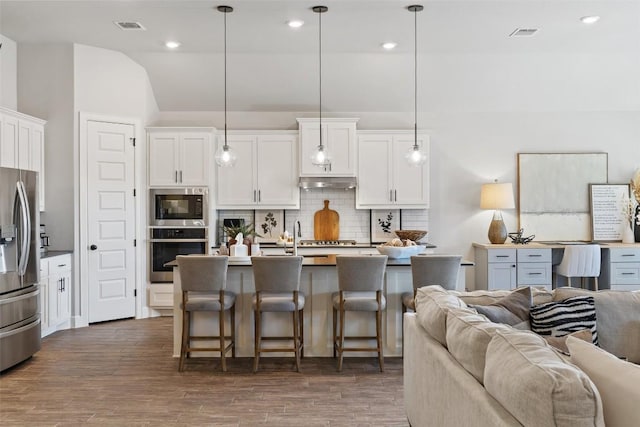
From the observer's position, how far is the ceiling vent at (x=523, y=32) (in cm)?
551

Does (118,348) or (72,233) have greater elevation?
(72,233)

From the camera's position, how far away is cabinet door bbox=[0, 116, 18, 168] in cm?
517

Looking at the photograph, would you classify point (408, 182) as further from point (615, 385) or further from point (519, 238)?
point (615, 385)

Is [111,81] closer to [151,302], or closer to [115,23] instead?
[115,23]

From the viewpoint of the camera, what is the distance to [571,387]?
1.39 m

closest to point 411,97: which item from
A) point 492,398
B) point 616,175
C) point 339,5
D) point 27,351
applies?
point 339,5

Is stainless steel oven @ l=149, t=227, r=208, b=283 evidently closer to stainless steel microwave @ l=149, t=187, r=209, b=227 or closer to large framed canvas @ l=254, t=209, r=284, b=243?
stainless steel microwave @ l=149, t=187, r=209, b=227

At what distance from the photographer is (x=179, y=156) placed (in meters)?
6.80

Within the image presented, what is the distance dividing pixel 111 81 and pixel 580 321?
18.8ft

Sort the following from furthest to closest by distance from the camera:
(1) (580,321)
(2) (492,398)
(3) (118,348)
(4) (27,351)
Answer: (3) (118,348) → (4) (27,351) → (1) (580,321) → (2) (492,398)

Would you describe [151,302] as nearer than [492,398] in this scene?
No

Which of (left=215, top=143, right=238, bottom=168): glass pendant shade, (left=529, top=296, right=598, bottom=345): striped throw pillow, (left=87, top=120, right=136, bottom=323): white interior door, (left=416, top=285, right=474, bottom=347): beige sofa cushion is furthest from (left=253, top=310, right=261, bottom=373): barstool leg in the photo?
(left=87, top=120, right=136, bottom=323): white interior door

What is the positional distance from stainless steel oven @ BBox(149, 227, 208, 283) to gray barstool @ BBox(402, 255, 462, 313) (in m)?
3.24

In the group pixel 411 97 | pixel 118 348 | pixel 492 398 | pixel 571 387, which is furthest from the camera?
pixel 411 97
